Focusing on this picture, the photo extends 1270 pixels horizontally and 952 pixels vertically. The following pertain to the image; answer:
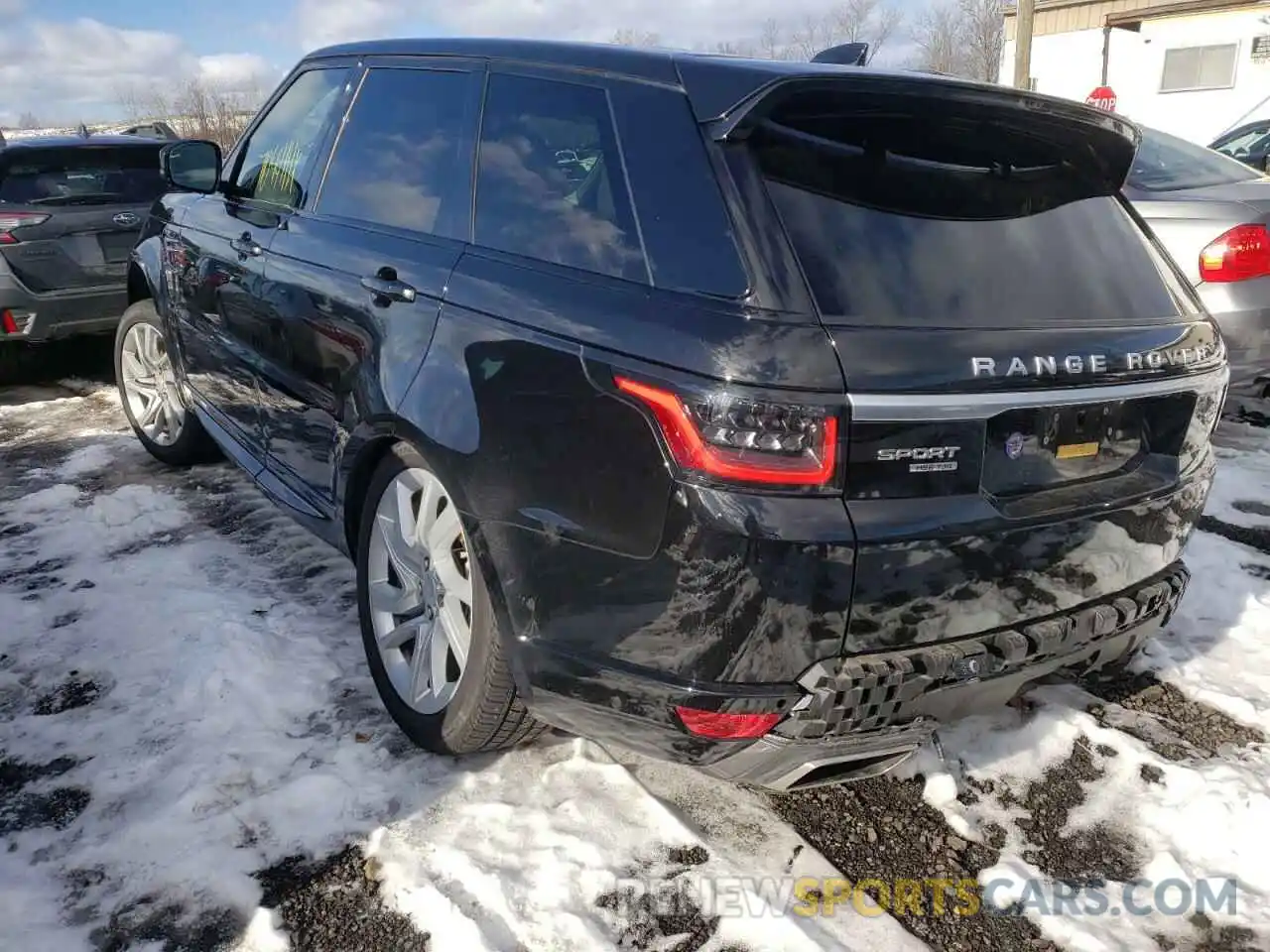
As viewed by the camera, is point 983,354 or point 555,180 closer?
point 983,354

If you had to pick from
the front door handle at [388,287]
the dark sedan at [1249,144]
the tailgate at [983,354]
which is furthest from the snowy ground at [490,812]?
the dark sedan at [1249,144]

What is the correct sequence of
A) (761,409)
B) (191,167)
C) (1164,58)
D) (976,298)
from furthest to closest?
(1164,58)
(191,167)
(976,298)
(761,409)

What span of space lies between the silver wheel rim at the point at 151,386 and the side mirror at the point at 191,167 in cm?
86

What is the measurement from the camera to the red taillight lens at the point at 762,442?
1.84 metres

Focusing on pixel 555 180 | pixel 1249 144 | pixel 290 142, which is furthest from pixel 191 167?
pixel 1249 144

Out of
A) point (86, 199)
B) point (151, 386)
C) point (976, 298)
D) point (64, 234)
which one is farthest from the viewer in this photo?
point (86, 199)

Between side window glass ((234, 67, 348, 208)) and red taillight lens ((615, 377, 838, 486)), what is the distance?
223 centimetres

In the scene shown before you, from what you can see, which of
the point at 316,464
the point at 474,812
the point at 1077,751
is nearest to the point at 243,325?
the point at 316,464

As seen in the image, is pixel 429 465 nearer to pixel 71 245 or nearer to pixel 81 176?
pixel 71 245

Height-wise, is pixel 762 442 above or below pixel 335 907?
above

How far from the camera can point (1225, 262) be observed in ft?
16.8

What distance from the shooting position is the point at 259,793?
259 cm

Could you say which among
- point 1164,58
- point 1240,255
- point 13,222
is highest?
point 1164,58

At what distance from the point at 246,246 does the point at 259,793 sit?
2.05m
